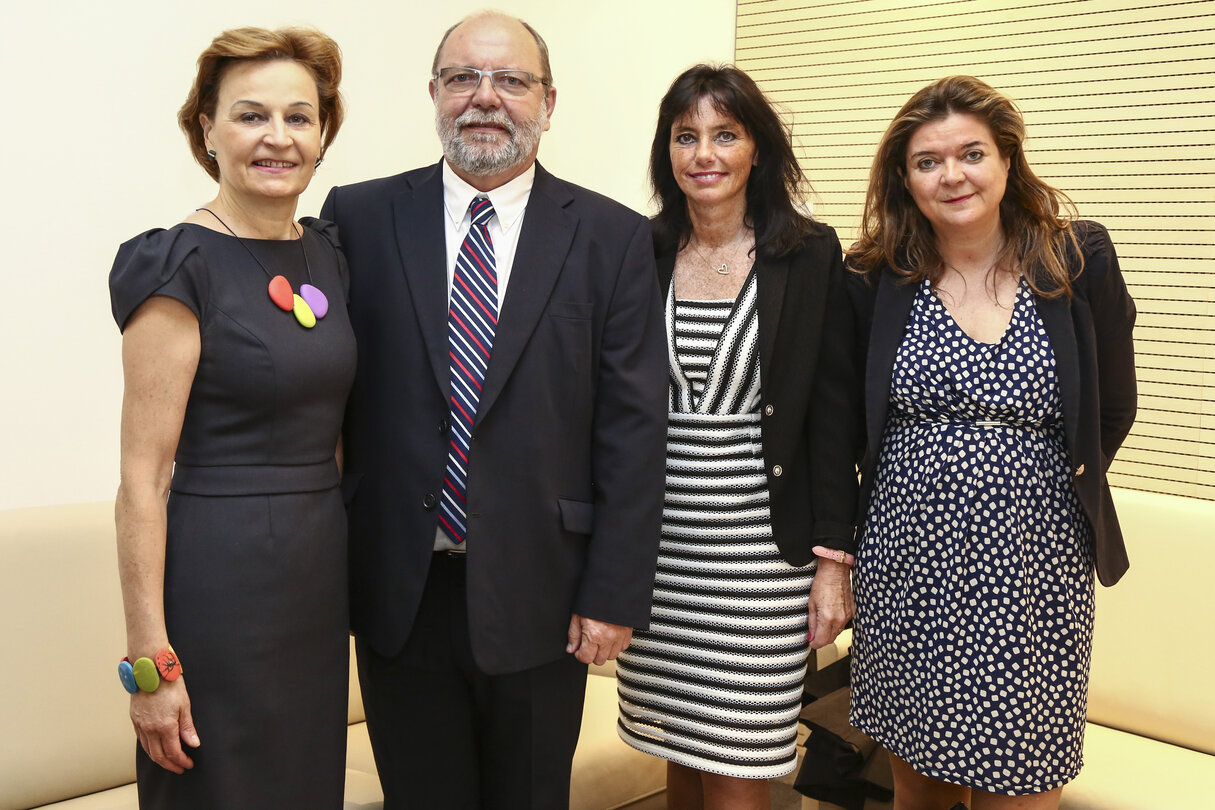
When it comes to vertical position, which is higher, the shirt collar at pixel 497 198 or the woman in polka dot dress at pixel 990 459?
the shirt collar at pixel 497 198

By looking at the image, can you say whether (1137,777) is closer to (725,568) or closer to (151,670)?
(725,568)

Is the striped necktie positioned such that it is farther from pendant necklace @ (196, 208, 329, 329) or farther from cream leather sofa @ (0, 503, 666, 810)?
cream leather sofa @ (0, 503, 666, 810)

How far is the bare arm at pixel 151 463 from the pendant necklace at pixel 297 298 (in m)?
0.15

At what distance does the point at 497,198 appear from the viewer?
6.65 ft

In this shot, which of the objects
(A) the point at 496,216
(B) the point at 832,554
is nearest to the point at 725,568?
(B) the point at 832,554

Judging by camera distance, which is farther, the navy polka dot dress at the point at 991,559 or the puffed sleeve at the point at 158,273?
the navy polka dot dress at the point at 991,559

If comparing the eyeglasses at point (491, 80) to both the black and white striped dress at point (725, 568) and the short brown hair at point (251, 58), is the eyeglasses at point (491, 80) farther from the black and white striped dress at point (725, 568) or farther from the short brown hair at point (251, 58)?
the black and white striped dress at point (725, 568)

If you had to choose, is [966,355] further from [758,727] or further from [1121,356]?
[758,727]

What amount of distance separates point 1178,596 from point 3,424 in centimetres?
318

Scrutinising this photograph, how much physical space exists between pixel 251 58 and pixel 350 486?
2.56 ft

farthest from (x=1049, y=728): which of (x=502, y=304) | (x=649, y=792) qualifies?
(x=502, y=304)

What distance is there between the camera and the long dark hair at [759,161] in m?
2.29

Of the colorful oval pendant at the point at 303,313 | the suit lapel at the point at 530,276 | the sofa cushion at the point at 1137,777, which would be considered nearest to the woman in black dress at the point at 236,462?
the colorful oval pendant at the point at 303,313

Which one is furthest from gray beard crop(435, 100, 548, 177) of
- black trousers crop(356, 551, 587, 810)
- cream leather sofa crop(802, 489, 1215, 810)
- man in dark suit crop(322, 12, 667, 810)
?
cream leather sofa crop(802, 489, 1215, 810)
